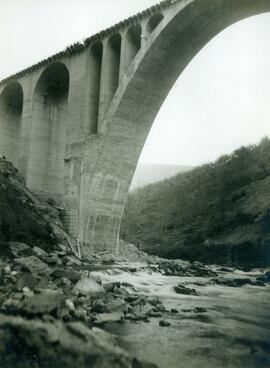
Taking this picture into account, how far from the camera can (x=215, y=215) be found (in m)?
25.7

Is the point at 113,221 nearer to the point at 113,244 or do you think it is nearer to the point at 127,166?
the point at 113,244

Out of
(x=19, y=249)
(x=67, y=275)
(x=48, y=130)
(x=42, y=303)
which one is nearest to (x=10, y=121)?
(x=48, y=130)

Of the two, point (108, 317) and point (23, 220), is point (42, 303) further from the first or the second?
point (23, 220)

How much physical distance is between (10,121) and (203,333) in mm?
18421

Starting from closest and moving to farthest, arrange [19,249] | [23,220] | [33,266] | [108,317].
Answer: [108,317] < [33,266] < [19,249] < [23,220]

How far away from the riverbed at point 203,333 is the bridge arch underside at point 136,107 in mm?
5337

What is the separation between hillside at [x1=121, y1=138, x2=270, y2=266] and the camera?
2211 cm

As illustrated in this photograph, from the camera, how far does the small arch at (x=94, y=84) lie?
15648mm

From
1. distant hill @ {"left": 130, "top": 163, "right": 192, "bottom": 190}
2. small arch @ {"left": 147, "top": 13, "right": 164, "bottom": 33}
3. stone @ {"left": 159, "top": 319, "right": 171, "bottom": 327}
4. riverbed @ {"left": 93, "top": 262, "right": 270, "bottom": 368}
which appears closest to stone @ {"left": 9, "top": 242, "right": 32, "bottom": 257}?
riverbed @ {"left": 93, "top": 262, "right": 270, "bottom": 368}

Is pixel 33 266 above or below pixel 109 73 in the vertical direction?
below

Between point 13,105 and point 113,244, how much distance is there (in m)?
10.6

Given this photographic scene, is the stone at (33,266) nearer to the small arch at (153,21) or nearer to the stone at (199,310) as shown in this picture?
the stone at (199,310)

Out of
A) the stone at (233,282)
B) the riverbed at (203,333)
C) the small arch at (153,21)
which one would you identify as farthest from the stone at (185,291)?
the small arch at (153,21)

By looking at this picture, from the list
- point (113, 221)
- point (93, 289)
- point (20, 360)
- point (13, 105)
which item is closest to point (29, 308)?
point (20, 360)
